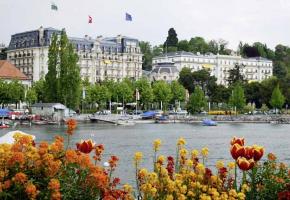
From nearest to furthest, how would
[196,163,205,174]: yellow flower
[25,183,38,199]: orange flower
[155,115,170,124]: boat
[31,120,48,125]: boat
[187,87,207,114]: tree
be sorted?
[25,183,38,199]: orange flower
[196,163,205,174]: yellow flower
[31,120,48,125]: boat
[155,115,170,124]: boat
[187,87,207,114]: tree

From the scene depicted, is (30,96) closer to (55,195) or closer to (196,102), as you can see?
(196,102)

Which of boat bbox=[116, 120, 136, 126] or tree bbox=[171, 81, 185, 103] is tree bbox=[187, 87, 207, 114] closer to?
tree bbox=[171, 81, 185, 103]

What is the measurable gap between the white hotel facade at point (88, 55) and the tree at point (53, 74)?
53.3 metres

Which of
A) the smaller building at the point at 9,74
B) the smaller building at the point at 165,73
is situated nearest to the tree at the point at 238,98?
the smaller building at the point at 165,73

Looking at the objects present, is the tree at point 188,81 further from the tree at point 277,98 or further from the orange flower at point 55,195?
the orange flower at point 55,195

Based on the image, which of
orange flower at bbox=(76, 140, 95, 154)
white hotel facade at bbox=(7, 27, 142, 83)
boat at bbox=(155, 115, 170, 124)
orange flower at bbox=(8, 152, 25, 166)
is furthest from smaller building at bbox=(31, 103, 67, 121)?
orange flower at bbox=(8, 152, 25, 166)

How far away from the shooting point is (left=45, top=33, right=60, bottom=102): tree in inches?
4286

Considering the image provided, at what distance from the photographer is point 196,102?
14138cm

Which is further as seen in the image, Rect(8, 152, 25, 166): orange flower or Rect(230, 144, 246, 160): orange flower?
Rect(230, 144, 246, 160): orange flower

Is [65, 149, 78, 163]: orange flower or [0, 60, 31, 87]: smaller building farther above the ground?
[0, 60, 31, 87]: smaller building

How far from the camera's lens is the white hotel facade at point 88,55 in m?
168

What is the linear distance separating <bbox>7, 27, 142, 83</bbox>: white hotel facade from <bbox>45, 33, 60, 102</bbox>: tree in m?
53.3

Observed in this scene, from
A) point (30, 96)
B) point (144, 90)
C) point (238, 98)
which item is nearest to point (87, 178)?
point (30, 96)

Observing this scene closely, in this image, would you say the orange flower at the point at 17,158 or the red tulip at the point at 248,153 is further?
the red tulip at the point at 248,153
